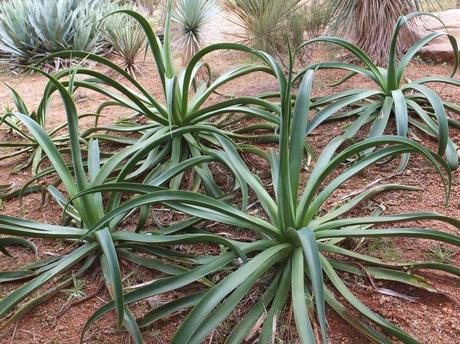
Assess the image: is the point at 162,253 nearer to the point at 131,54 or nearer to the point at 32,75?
the point at 131,54

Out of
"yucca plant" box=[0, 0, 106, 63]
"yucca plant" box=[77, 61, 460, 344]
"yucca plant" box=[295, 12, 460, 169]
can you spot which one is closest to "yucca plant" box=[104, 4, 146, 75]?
"yucca plant" box=[0, 0, 106, 63]

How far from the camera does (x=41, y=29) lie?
5980 millimetres

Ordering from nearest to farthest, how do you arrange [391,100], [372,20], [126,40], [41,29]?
1. [391,100]
2. [372,20]
3. [126,40]
4. [41,29]

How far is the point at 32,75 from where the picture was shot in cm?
571

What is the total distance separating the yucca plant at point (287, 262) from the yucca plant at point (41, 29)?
4409 millimetres

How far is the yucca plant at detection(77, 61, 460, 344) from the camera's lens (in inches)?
68.6

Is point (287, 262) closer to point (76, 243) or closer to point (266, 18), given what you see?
point (76, 243)

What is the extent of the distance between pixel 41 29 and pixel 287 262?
5065 mm

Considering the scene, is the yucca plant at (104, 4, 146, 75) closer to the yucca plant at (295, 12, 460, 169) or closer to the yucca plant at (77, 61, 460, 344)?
the yucca plant at (295, 12, 460, 169)

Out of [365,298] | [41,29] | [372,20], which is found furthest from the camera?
[41,29]

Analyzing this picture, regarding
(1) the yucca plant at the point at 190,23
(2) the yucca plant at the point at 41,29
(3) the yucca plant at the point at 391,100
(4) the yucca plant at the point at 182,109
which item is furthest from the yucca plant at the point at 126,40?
(3) the yucca plant at the point at 391,100

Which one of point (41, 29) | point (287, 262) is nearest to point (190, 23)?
point (41, 29)

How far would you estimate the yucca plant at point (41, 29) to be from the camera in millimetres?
5918

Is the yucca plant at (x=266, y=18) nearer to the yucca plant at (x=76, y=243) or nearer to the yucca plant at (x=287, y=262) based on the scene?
the yucca plant at (x=76, y=243)
